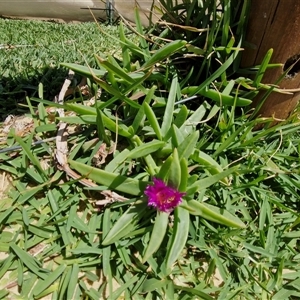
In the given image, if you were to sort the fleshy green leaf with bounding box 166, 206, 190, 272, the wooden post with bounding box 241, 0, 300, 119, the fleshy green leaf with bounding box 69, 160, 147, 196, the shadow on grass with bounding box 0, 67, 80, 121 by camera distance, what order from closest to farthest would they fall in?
the fleshy green leaf with bounding box 166, 206, 190, 272, the fleshy green leaf with bounding box 69, 160, 147, 196, the wooden post with bounding box 241, 0, 300, 119, the shadow on grass with bounding box 0, 67, 80, 121

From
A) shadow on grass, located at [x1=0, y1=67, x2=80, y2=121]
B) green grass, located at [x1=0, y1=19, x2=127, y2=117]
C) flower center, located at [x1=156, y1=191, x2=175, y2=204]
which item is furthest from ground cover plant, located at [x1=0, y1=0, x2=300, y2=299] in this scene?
shadow on grass, located at [x1=0, y1=67, x2=80, y2=121]

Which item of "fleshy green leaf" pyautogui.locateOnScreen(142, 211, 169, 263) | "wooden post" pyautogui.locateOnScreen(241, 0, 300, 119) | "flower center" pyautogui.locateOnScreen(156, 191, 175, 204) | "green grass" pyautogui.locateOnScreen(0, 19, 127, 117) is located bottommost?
"green grass" pyautogui.locateOnScreen(0, 19, 127, 117)

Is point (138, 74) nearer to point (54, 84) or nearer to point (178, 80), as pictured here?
point (178, 80)

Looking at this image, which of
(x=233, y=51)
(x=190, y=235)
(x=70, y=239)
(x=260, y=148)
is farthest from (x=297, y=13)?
(x=70, y=239)

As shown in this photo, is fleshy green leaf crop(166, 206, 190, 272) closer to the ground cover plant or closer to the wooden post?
the ground cover plant

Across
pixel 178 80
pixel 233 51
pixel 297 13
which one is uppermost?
pixel 297 13

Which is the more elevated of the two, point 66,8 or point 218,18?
point 218,18

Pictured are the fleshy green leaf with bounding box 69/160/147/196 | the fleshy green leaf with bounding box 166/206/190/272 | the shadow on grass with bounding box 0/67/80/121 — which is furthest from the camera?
the shadow on grass with bounding box 0/67/80/121

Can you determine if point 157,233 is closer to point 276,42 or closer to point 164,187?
point 164,187
